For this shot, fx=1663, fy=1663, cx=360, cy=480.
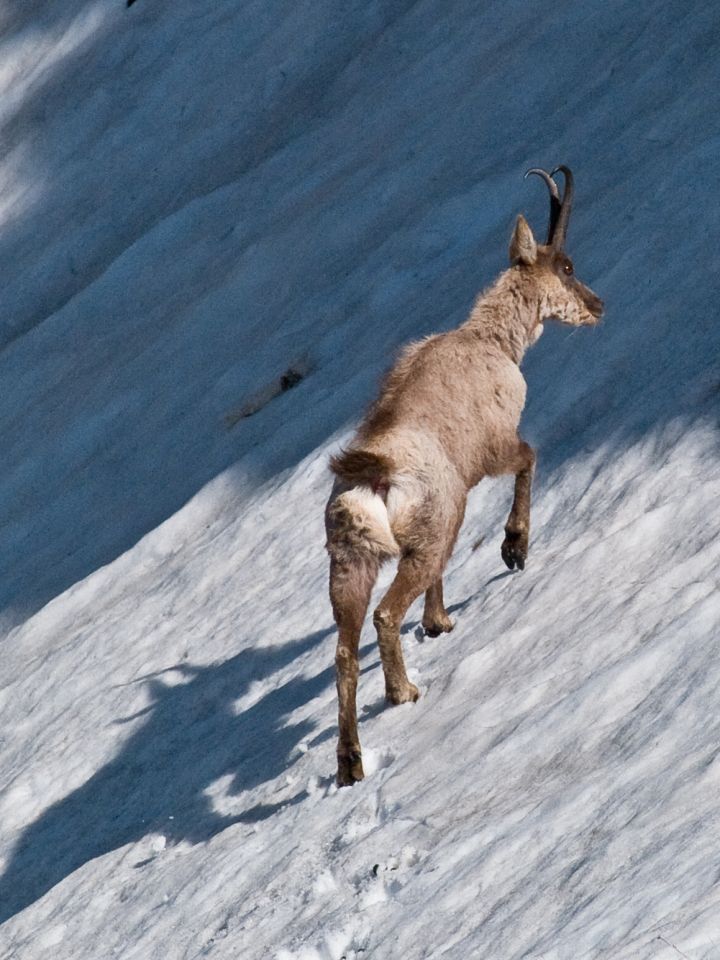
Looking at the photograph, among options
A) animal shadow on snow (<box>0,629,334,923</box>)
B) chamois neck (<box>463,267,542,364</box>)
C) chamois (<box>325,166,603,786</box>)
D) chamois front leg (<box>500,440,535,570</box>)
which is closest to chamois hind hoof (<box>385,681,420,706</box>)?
chamois (<box>325,166,603,786</box>)

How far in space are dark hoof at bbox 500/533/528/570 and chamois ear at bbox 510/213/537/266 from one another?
226cm

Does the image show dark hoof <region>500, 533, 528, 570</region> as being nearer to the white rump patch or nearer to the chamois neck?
the chamois neck

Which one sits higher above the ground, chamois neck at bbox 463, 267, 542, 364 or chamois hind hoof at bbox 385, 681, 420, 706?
chamois neck at bbox 463, 267, 542, 364

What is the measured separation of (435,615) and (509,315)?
2.49m

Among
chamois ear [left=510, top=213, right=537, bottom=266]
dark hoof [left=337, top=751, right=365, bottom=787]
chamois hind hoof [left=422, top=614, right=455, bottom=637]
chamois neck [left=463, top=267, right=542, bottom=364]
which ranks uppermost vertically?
chamois ear [left=510, top=213, right=537, bottom=266]

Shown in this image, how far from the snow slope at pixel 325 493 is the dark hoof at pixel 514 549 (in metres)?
0.17

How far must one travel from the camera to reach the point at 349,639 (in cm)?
1103

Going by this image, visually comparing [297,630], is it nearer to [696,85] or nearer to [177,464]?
[177,464]

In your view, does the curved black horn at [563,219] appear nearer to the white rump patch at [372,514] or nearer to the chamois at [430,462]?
the chamois at [430,462]

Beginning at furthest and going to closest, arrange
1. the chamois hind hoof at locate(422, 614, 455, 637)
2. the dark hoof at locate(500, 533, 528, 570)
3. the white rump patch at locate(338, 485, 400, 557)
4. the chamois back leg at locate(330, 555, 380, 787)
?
the dark hoof at locate(500, 533, 528, 570) < the chamois hind hoof at locate(422, 614, 455, 637) < the white rump patch at locate(338, 485, 400, 557) < the chamois back leg at locate(330, 555, 380, 787)

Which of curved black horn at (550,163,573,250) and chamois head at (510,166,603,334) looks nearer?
chamois head at (510,166,603,334)

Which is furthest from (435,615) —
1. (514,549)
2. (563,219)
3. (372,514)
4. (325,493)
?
(325,493)

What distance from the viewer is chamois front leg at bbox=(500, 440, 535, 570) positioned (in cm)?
1286

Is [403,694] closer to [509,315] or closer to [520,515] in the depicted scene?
[520,515]
